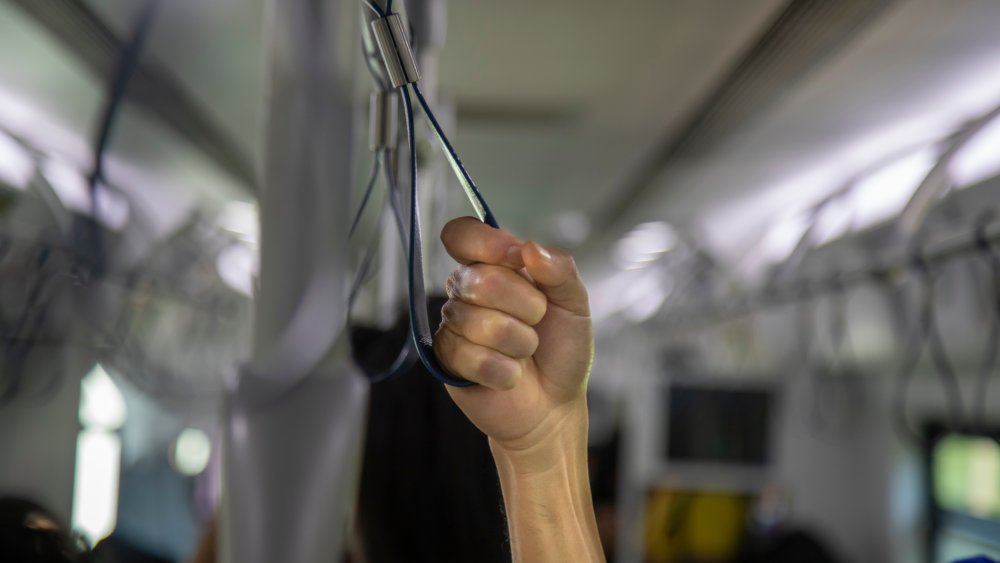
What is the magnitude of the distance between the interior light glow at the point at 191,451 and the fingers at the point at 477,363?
5.99 feet

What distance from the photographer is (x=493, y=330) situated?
1.17 ft

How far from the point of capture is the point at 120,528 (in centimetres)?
140

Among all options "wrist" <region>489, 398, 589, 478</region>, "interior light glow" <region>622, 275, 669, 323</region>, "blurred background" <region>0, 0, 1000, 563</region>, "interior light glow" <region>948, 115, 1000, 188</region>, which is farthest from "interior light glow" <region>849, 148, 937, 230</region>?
"wrist" <region>489, 398, 589, 478</region>

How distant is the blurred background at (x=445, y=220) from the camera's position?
1.89ft

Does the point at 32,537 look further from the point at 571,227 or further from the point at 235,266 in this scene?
the point at 571,227

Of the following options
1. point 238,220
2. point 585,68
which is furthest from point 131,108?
point 585,68

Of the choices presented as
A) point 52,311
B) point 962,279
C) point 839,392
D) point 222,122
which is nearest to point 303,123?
point 52,311

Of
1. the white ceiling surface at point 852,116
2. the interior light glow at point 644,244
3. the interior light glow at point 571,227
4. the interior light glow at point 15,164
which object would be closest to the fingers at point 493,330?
the interior light glow at point 15,164

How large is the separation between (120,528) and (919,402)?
351 centimetres

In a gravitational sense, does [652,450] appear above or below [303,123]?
below

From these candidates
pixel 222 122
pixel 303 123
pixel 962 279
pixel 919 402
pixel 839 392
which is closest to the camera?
pixel 303 123

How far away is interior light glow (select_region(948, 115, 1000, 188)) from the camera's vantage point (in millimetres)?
1494

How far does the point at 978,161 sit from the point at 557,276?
149cm

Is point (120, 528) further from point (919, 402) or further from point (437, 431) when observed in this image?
point (919, 402)
